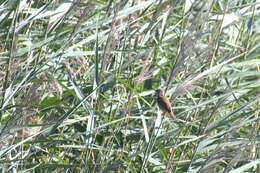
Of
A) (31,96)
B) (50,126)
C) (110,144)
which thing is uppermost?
(31,96)

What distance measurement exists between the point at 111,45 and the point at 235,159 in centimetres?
62

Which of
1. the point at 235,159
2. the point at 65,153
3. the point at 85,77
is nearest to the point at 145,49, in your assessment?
the point at 85,77

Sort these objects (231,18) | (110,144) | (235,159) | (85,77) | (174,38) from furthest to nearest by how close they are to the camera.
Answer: (174,38) → (231,18) → (85,77) → (110,144) → (235,159)

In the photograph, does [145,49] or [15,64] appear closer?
[15,64]

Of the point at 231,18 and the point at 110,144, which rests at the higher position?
the point at 231,18

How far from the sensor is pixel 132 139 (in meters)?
2.29

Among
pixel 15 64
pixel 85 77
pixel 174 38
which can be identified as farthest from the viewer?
pixel 174 38

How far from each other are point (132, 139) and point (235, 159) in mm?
968

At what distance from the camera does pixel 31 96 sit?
1432 mm

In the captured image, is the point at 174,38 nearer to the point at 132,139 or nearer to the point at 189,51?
the point at 132,139

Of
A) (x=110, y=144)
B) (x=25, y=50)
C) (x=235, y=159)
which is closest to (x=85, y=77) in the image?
(x=25, y=50)

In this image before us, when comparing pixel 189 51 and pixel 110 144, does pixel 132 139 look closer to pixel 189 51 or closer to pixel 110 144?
pixel 110 144

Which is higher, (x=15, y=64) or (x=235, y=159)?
(x=15, y=64)

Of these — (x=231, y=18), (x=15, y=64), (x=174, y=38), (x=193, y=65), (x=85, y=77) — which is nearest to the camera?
(x=193, y=65)
